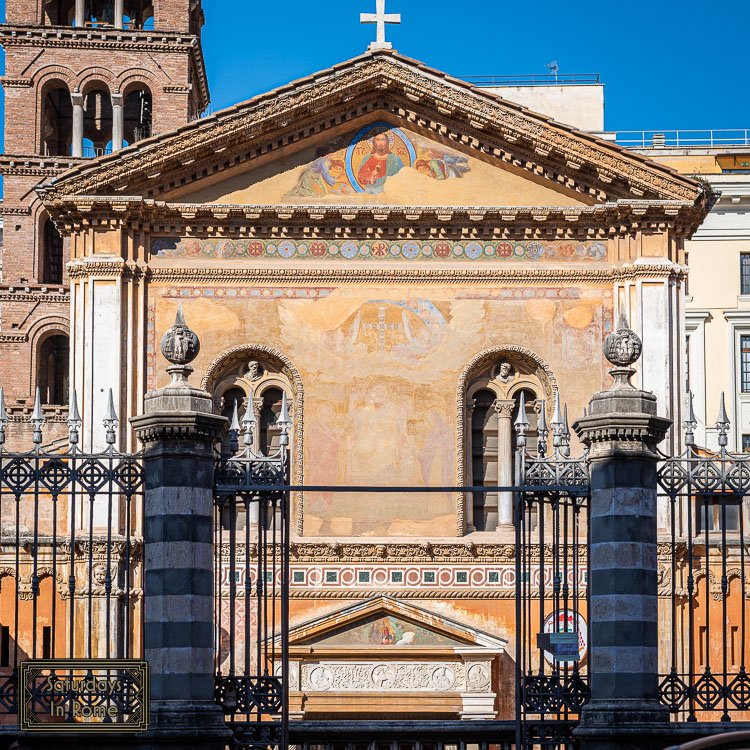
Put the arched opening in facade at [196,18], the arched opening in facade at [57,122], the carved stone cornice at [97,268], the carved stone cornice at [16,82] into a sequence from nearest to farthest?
the carved stone cornice at [97,268] → the carved stone cornice at [16,82] → the arched opening in facade at [57,122] → the arched opening in facade at [196,18]

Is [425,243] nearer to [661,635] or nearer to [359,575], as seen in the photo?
[359,575]

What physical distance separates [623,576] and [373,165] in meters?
15.4

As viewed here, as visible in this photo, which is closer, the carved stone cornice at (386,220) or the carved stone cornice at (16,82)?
the carved stone cornice at (386,220)

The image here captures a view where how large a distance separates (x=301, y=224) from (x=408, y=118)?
9.02ft

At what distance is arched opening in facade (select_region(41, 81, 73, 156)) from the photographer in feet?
166

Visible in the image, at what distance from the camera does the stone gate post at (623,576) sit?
18.5 meters

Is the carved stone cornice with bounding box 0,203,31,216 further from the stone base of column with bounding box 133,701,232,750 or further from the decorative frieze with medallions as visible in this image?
the stone base of column with bounding box 133,701,232,750

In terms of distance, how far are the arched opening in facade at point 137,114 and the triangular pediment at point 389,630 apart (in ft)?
76.4

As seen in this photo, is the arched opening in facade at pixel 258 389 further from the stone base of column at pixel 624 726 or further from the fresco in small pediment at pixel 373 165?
the stone base of column at pixel 624 726

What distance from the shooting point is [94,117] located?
51.5 metres

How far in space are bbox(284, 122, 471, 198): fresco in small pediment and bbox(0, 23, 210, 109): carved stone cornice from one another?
18.1m

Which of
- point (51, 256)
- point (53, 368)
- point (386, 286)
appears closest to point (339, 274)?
point (386, 286)

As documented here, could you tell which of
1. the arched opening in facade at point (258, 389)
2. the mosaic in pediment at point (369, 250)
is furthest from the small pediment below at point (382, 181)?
the arched opening in facade at point (258, 389)

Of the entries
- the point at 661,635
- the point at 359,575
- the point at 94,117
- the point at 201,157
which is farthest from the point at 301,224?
the point at 94,117
